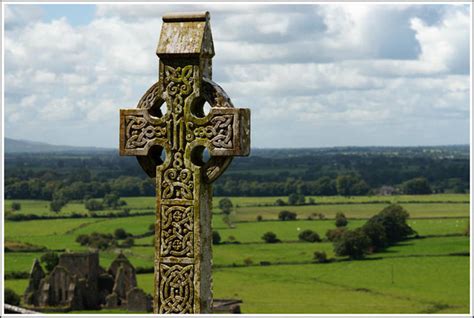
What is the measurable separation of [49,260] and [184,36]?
81878 mm

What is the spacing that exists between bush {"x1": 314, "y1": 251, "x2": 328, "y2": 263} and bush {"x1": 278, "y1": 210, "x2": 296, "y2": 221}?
15205 mm

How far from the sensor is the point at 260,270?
87.2 metres

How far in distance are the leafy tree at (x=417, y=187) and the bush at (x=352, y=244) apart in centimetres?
5108

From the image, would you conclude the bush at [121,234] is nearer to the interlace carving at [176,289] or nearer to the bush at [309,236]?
the bush at [309,236]

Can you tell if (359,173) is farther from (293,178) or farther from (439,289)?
(439,289)

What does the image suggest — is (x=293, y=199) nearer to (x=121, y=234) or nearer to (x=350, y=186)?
(x=350, y=186)

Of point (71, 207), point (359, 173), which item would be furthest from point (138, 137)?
point (359, 173)

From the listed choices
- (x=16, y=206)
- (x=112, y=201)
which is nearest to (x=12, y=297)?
(x=16, y=206)

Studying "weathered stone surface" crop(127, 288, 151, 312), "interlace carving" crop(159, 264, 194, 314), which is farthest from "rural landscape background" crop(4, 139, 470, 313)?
"interlace carving" crop(159, 264, 194, 314)

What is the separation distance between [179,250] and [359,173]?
17078 centimetres

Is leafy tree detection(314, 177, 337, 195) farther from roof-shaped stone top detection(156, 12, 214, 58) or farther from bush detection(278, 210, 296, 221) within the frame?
roof-shaped stone top detection(156, 12, 214, 58)

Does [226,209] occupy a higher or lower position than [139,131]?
higher

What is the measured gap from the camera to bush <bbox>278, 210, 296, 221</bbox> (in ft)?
364

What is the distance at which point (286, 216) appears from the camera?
11256 centimetres
